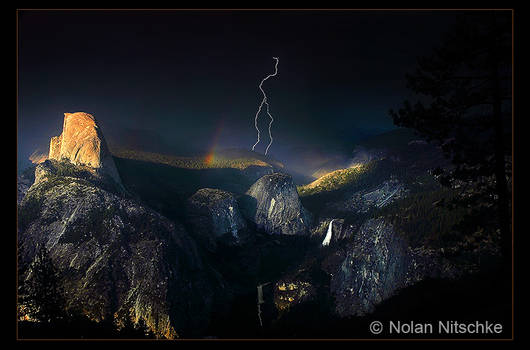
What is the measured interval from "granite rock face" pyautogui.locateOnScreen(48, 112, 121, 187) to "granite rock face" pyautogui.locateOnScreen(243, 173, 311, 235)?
74373 mm

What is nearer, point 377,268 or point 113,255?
point 113,255

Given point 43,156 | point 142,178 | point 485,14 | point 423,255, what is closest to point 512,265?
point 485,14

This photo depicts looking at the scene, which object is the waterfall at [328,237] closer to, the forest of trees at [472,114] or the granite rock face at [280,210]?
the granite rock face at [280,210]

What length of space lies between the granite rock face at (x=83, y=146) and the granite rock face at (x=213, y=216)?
38.5 metres

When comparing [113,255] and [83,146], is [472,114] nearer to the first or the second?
[113,255]

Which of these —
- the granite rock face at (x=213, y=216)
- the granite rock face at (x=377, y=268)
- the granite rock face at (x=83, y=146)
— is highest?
the granite rock face at (x=83, y=146)

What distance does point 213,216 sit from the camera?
126 meters

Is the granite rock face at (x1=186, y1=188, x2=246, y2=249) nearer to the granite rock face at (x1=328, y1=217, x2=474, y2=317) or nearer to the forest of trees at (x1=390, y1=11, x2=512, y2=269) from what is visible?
the granite rock face at (x1=328, y1=217, x2=474, y2=317)

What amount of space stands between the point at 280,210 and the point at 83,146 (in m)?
92.0

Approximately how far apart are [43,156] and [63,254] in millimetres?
140615

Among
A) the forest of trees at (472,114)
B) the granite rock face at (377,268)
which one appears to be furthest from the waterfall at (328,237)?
the forest of trees at (472,114)

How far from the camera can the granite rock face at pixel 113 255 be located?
59.4 m

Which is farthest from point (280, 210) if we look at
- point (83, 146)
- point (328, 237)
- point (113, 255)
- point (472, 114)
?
point (472, 114)

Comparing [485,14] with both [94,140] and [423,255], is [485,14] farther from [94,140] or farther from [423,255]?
[94,140]
